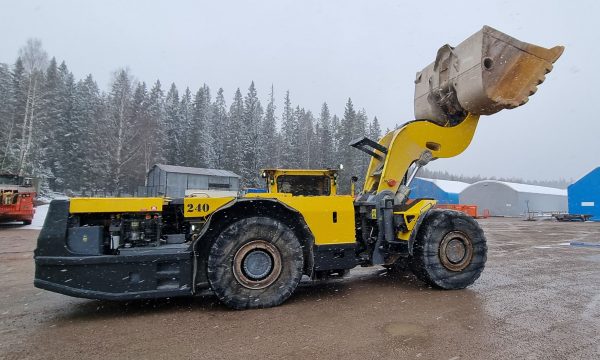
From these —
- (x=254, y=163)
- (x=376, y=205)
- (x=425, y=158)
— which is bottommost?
(x=376, y=205)

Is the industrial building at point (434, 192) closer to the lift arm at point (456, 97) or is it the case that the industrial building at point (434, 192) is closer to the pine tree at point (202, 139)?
the pine tree at point (202, 139)

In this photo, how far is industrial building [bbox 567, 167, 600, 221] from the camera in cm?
3175

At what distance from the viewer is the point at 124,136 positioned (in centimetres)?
3731

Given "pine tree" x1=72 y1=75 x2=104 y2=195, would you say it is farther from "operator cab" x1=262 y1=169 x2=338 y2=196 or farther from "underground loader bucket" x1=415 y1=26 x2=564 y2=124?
"underground loader bucket" x1=415 y1=26 x2=564 y2=124

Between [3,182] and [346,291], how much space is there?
64.7ft

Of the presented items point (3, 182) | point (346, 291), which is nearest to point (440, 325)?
point (346, 291)

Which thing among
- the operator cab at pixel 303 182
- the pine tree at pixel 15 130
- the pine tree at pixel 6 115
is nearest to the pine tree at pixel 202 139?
the pine tree at pixel 15 130

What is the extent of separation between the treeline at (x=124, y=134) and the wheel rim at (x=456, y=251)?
34.4 meters

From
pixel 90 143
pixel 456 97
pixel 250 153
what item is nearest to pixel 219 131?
pixel 250 153

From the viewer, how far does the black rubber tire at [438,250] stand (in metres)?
5.59

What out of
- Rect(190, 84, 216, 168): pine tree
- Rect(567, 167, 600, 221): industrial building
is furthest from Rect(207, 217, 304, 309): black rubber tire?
Rect(190, 84, 216, 168): pine tree

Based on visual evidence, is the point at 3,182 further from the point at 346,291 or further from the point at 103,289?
the point at 346,291

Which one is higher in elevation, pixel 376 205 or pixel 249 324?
pixel 376 205

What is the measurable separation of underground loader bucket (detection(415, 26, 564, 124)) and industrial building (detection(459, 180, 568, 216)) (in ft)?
139
